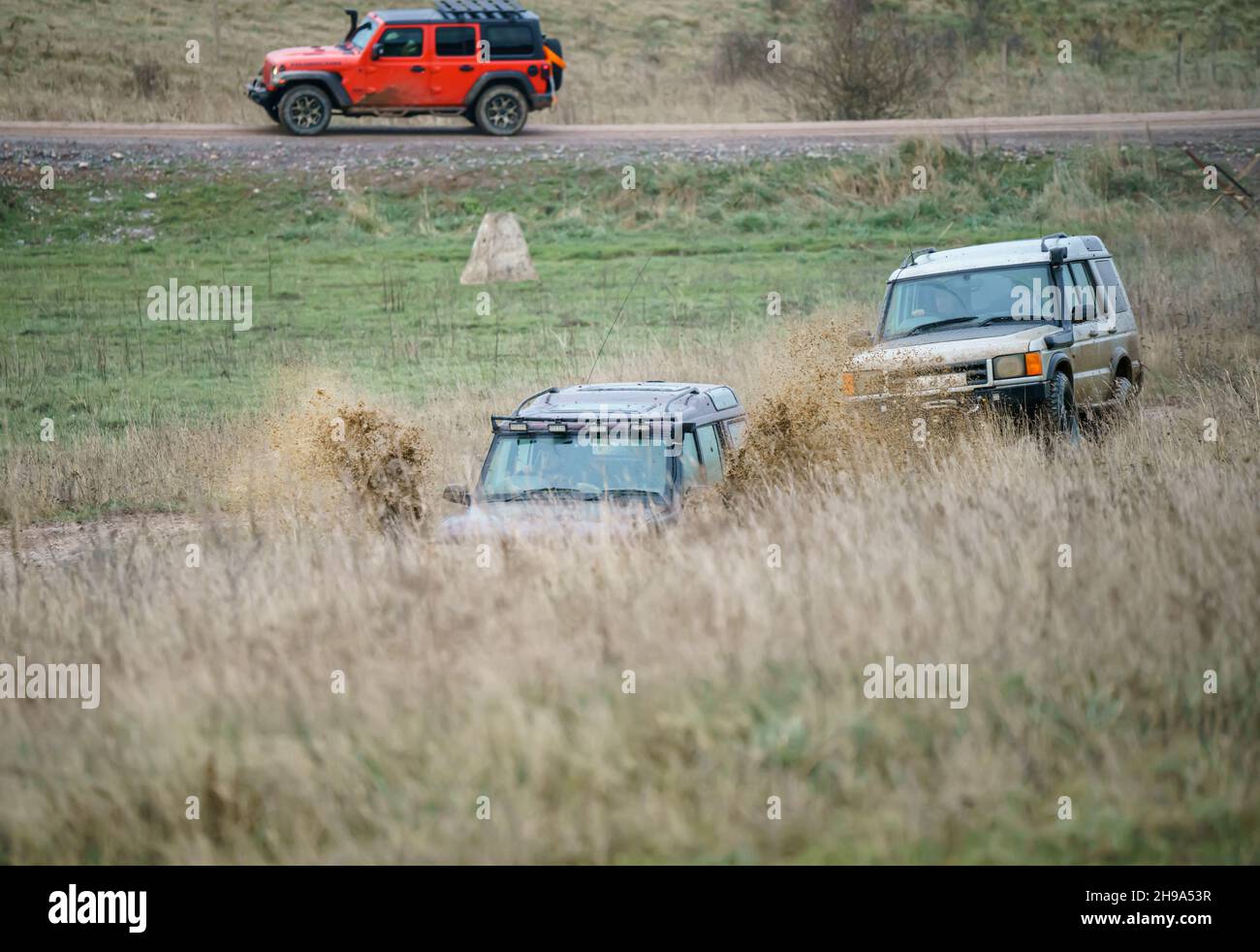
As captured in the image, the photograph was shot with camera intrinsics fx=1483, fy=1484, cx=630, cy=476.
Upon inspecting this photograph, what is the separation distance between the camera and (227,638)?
7.06 metres

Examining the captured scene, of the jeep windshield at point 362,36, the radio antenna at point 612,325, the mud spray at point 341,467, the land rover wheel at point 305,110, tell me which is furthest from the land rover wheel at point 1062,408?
the land rover wheel at point 305,110

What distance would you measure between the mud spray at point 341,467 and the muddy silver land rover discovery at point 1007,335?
3802mm

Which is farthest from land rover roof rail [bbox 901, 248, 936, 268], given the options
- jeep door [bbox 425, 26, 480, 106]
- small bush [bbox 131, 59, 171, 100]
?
small bush [bbox 131, 59, 171, 100]

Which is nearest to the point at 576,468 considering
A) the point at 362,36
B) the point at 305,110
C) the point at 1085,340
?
the point at 1085,340

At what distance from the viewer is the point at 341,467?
12.5 metres

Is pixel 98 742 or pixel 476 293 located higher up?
pixel 476 293

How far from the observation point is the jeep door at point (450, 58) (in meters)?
28.5

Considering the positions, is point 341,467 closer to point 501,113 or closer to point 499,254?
point 499,254

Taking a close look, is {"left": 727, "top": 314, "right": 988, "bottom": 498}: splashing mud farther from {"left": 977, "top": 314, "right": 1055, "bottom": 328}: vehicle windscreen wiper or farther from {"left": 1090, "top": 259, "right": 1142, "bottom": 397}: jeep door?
{"left": 1090, "top": 259, "right": 1142, "bottom": 397}: jeep door

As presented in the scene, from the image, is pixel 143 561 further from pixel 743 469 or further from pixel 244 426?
pixel 244 426

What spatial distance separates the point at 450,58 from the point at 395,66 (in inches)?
41.4

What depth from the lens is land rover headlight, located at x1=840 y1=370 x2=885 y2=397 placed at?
12.5 metres
